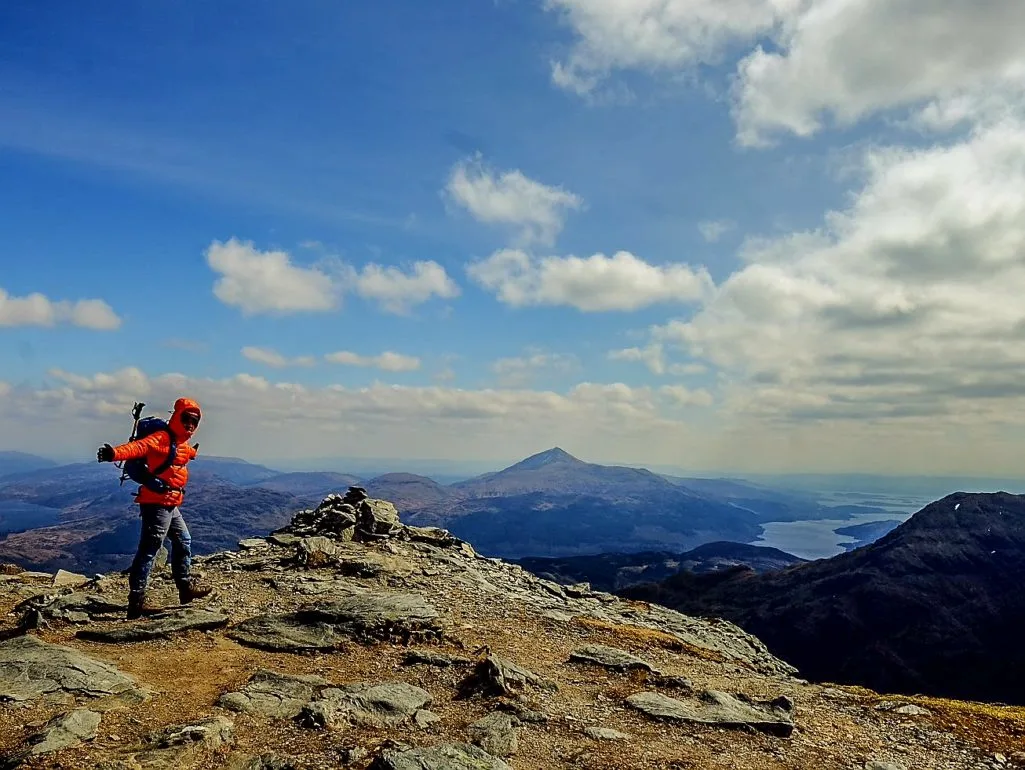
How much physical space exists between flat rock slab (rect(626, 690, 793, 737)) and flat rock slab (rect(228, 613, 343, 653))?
839 cm

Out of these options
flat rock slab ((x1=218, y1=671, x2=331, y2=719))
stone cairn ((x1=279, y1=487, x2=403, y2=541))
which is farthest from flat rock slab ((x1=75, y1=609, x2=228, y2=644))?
stone cairn ((x1=279, y1=487, x2=403, y2=541))

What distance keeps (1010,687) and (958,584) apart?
5608cm

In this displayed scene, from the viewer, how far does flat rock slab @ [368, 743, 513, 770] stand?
34.6 feet

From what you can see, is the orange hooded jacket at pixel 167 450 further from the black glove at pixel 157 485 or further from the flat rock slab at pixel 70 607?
the flat rock slab at pixel 70 607

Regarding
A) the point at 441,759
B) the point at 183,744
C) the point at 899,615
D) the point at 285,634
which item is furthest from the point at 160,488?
the point at 899,615

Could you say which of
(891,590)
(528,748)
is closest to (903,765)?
(528,748)

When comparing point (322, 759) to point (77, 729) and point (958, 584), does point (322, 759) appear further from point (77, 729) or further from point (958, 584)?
point (958, 584)

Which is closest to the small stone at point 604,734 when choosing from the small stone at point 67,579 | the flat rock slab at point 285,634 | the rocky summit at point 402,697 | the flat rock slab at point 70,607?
the rocky summit at point 402,697

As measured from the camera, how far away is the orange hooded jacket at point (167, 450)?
1700cm

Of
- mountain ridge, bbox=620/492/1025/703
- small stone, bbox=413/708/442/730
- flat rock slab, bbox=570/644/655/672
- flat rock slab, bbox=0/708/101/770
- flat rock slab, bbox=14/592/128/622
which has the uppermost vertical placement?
flat rock slab, bbox=0/708/101/770

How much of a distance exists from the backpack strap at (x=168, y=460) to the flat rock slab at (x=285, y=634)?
16.4 ft

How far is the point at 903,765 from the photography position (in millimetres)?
12844

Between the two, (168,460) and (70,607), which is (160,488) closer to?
(168,460)

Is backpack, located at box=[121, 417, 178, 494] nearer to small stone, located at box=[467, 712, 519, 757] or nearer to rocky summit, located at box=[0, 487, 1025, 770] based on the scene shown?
rocky summit, located at box=[0, 487, 1025, 770]
